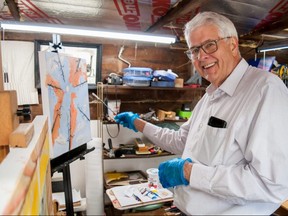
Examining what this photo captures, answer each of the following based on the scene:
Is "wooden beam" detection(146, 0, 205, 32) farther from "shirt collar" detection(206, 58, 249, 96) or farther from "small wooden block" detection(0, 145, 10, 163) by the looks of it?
"small wooden block" detection(0, 145, 10, 163)

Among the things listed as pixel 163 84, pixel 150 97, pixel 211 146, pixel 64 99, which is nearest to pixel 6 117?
pixel 64 99

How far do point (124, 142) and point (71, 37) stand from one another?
134 centimetres

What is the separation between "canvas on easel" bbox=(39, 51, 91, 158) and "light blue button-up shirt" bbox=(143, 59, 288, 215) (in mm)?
745

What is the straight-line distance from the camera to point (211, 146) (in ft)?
3.58

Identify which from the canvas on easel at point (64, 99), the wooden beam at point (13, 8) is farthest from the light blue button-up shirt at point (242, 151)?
the wooden beam at point (13, 8)

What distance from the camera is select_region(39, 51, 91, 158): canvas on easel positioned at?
1.20 m

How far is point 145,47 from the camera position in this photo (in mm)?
2643

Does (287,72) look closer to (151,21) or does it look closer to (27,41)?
(151,21)

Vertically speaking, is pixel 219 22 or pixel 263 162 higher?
pixel 219 22

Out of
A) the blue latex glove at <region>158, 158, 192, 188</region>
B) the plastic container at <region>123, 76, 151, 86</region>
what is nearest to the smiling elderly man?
the blue latex glove at <region>158, 158, 192, 188</region>

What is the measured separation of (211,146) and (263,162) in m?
0.25

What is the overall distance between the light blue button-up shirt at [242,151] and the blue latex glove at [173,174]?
60 mm

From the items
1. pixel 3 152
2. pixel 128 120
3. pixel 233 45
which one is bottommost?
pixel 128 120

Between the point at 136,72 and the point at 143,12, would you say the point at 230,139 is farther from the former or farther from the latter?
the point at 136,72
